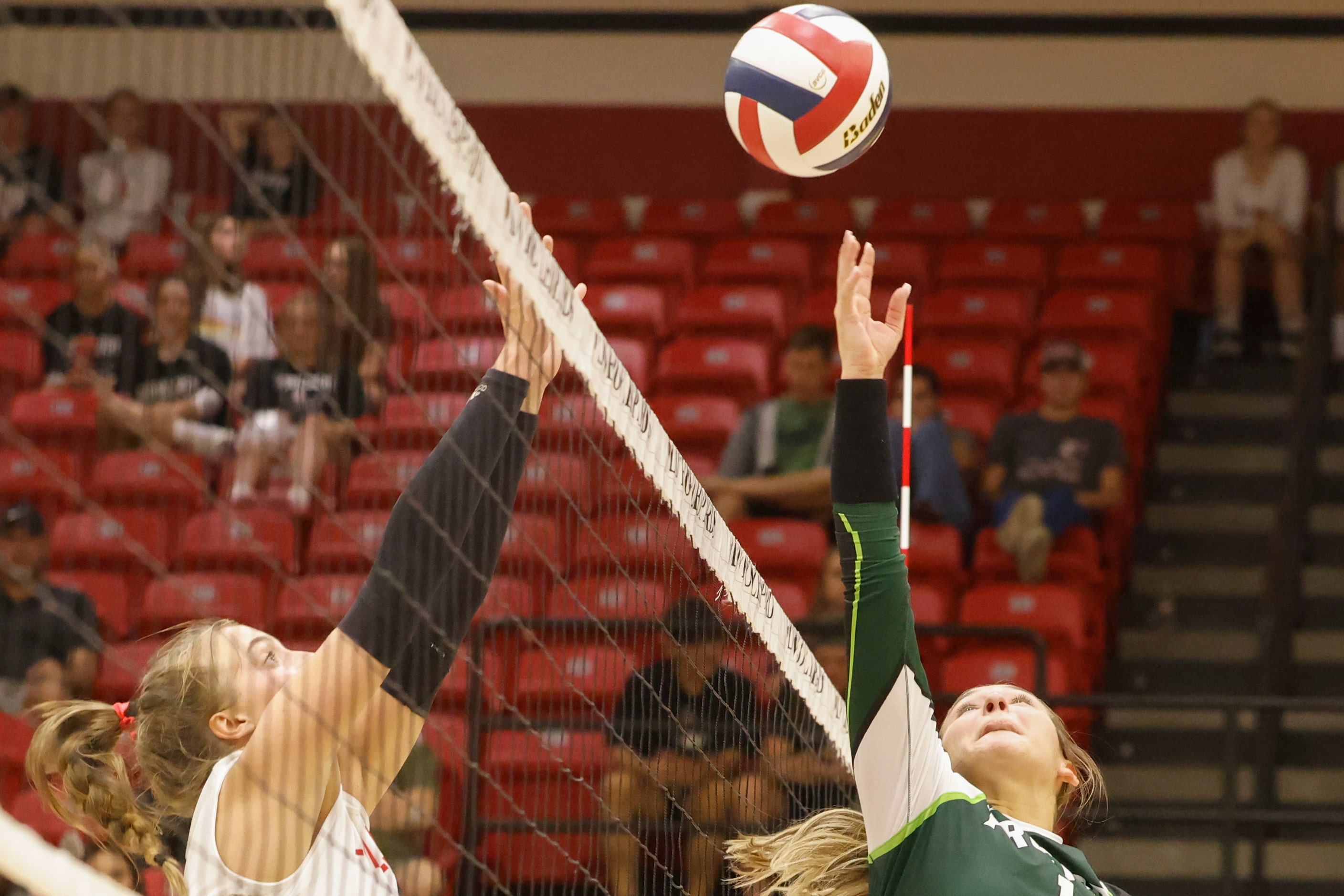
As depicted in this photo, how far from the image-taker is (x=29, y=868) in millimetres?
1669

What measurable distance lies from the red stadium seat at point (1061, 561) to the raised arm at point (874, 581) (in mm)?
4439

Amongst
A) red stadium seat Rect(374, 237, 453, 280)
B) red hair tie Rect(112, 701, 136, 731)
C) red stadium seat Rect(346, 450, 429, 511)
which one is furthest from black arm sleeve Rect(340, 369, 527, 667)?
red stadium seat Rect(374, 237, 453, 280)

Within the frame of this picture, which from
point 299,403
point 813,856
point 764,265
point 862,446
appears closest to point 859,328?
point 862,446

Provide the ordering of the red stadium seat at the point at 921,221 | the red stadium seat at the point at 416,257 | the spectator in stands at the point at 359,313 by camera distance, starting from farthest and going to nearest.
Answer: the red stadium seat at the point at 921,221
the red stadium seat at the point at 416,257
the spectator in stands at the point at 359,313

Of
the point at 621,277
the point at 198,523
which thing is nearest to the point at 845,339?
the point at 198,523

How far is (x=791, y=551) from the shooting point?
6664 millimetres

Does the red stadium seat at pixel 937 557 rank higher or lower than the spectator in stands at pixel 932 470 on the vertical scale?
lower

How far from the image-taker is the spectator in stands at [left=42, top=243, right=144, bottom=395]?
5355mm

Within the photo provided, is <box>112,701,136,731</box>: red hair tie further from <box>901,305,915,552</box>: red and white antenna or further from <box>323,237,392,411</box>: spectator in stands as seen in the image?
<box>901,305,915,552</box>: red and white antenna

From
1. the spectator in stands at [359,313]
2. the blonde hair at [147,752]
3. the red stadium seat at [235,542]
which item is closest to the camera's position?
the blonde hair at [147,752]

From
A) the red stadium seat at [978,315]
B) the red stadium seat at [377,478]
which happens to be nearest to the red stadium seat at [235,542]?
the red stadium seat at [377,478]

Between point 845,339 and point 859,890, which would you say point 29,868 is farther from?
point 859,890

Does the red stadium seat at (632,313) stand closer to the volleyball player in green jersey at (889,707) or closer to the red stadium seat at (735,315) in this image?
the red stadium seat at (735,315)

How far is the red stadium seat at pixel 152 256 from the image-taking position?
6312 millimetres
